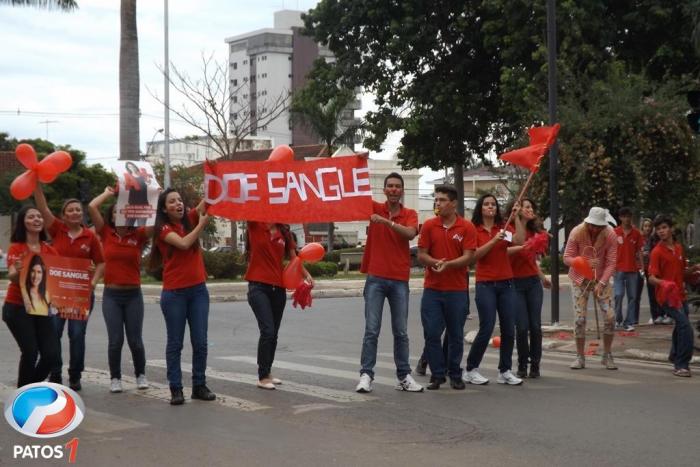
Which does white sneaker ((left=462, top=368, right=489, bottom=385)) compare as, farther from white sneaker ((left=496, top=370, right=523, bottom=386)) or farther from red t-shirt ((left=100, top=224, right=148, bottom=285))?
red t-shirt ((left=100, top=224, right=148, bottom=285))

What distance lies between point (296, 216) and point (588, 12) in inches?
761

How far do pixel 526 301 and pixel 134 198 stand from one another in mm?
4097

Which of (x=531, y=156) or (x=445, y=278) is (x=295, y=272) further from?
(x=531, y=156)

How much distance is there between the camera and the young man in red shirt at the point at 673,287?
11.6m

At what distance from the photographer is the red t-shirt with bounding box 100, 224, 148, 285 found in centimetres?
1001

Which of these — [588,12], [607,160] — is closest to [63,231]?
[607,160]

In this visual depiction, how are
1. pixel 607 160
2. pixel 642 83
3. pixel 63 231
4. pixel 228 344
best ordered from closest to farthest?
pixel 63 231, pixel 228 344, pixel 607 160, pixel 642 83

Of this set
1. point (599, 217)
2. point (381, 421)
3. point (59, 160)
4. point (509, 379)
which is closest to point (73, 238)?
point (59, 160)

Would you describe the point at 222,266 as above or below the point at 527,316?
below

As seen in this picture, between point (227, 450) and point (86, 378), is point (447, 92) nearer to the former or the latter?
point (86, 378)

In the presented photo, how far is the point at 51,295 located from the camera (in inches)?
357

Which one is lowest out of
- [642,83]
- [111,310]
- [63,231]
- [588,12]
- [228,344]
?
[228,344]

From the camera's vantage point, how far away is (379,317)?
34.0 feet

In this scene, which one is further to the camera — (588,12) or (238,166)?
(588,12)
